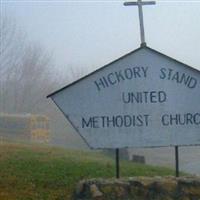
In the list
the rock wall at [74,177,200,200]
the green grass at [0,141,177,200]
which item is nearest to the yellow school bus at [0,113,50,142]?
the green grass at [0,141,177,200]

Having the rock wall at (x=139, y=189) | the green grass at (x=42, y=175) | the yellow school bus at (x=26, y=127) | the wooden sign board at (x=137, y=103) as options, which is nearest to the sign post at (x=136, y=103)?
the wooden sign board at (x=137, y=103)

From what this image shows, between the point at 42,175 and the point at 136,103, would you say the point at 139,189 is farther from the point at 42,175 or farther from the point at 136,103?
the point at 42,175

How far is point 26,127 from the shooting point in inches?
1420

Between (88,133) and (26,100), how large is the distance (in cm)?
4441

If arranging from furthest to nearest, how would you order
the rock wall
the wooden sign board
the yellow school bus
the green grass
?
1. the yellow school bus
2. the green grass
3. the wooden sign board
4. the rock wall

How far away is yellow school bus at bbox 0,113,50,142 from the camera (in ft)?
117

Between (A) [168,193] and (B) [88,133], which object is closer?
(A) [168,193]

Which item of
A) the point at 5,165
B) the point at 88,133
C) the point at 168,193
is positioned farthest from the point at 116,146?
the point at 5,165

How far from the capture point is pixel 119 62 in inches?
307

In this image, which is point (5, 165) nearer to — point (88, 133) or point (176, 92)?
point (88, 133)

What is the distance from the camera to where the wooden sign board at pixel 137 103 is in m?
7.66

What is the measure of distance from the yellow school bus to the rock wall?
2844 cm

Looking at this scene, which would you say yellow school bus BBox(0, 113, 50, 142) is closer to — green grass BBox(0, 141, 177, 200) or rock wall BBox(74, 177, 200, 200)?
green grass BBox(0, 141, 177, 200)

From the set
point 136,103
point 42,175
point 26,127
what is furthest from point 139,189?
point 26,127
